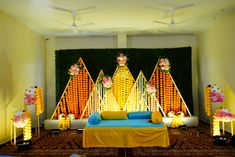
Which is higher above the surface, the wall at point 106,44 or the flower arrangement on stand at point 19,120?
the wall at point 106,44

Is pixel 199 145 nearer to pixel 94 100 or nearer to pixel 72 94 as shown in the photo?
pixel 94 100

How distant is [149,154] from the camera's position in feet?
14.0

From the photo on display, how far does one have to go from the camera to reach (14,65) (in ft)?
18.1

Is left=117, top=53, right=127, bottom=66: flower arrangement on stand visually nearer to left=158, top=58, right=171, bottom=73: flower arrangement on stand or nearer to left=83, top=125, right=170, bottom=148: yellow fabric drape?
left=158, top=58, right=171, bottom=73: flower arrangement on stand

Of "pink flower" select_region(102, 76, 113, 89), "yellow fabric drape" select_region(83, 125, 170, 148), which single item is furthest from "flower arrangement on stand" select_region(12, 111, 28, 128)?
"pink flower" select_region(102, 76, 113, 89)

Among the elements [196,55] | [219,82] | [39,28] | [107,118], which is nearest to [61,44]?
[39,28]

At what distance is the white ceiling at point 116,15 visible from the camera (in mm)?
4594

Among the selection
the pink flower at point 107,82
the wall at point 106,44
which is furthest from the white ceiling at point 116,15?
the pink flower at point 107,82

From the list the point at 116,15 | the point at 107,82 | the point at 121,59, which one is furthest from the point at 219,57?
the point at 107,82

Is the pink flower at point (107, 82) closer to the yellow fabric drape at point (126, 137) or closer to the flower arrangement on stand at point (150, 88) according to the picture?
the flower arrangement on stand at point (150, 88)

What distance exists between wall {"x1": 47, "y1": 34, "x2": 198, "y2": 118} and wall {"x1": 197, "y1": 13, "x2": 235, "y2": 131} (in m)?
0.28

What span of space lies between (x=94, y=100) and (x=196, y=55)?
11.8ft

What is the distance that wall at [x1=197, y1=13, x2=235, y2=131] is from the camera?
5.41m

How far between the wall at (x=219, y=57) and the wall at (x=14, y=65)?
16.3 ft
